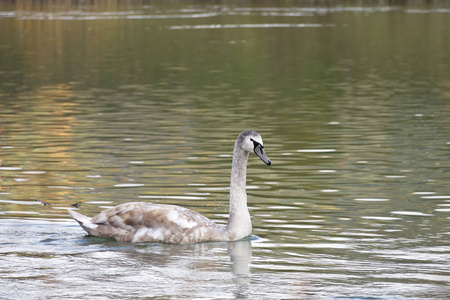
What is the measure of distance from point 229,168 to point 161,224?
7.46 meters

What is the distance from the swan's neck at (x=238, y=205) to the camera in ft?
47.6

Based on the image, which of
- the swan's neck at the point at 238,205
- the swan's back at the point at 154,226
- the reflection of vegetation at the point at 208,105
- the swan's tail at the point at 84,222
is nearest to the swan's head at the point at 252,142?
the swan's neck at the point at 238,205

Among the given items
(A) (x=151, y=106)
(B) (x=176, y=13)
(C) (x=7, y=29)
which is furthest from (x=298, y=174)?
(B) (x=176, y=13)

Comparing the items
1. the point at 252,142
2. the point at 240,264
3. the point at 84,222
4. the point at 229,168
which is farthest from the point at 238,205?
the point at 229,168

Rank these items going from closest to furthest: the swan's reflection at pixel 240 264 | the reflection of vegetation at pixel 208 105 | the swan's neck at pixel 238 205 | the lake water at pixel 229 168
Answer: the swan's reflection at pixel 240 264 < the lake water at pixel 229 168 < the swan's neck at pixel 238 205 < the reflection of vegetation at pixel 208 105

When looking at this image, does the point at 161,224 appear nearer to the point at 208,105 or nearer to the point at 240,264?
the point at 240,264

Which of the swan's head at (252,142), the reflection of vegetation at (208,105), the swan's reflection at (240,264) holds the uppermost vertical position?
the swan's head at (252,142)

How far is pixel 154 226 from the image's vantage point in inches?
561

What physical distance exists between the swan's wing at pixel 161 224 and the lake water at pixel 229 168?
17 cm

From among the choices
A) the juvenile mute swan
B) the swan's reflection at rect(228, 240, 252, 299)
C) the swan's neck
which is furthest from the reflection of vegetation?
the swan's reflection at rect(228, 240, 252, 299)

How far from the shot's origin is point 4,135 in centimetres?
2788

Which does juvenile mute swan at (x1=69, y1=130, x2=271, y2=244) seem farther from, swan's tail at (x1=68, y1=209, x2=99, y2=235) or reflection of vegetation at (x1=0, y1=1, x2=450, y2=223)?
reflection of vegetation at (x1=0, y1=1, x2=450, y2=223)

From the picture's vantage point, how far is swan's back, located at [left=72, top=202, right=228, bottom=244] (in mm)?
14211

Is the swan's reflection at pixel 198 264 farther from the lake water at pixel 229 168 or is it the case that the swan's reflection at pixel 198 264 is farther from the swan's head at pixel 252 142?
the swan's head at pixel 252 142
